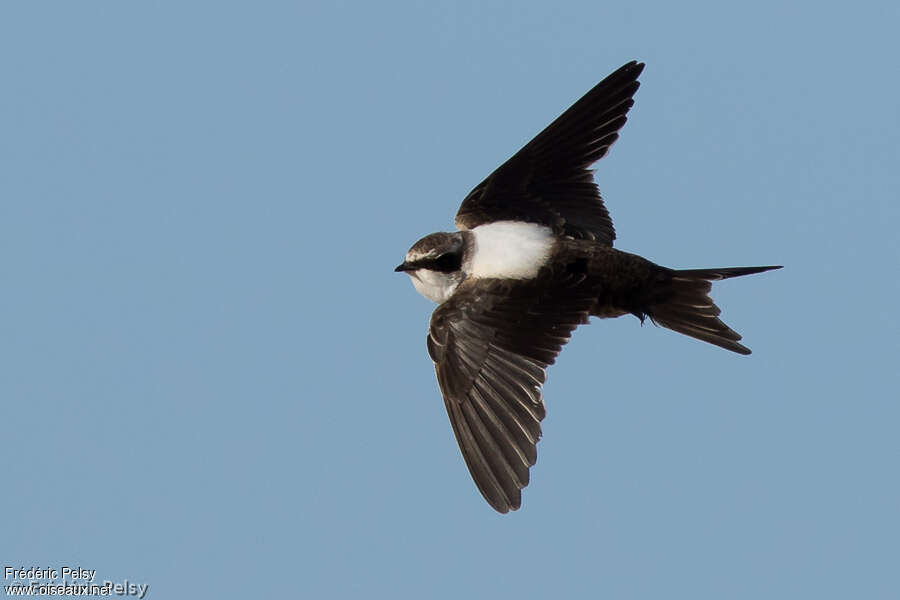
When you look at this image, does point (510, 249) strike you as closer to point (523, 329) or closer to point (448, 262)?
point (448, 262)

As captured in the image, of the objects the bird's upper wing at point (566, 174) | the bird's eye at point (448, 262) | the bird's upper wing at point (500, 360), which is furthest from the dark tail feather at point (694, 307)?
the bird's eye at point (448, 262)

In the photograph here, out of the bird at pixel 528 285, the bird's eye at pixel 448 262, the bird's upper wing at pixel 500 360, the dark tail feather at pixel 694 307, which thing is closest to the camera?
the bird's upper wing at pixel 500 360

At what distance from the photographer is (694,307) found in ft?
20.6

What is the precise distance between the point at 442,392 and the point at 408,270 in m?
0.76

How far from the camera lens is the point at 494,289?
6.23 m

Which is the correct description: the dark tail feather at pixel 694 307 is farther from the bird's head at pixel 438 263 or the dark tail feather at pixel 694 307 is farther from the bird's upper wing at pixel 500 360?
the bird's head at pixel 438 263

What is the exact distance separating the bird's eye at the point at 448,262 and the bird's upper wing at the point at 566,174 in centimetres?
30

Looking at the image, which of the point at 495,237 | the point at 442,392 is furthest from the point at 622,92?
the point at 442,392

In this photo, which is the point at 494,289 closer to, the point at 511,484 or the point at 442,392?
the point at 442,392

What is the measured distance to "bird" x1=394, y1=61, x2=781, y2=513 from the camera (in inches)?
235

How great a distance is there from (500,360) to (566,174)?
122cm

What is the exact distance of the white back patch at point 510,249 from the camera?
6.27 meters

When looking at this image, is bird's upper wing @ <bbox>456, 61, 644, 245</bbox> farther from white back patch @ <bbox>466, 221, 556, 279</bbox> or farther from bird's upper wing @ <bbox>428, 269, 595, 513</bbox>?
bird's upper wing @ <bbox>428, 269, 595, 513</bbox>

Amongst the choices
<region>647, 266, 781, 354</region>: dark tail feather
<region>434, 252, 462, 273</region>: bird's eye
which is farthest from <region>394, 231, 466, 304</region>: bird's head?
A: <region>647, 266, 781, 354</region>: dark tail feather
